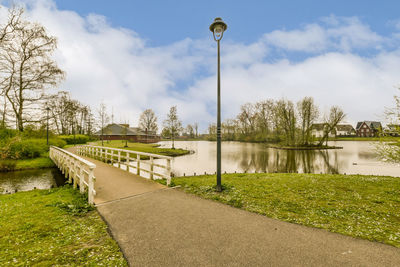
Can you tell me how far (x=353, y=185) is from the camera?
8305mm

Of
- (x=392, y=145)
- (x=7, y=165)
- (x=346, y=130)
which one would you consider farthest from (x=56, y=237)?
(x=346, y=130)

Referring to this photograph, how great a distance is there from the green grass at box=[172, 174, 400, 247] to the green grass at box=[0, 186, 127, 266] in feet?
12.1

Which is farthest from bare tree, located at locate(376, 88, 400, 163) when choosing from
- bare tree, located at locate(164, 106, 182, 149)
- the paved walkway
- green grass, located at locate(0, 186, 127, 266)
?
bare tree, located at locate(164, 106, 182, 149)

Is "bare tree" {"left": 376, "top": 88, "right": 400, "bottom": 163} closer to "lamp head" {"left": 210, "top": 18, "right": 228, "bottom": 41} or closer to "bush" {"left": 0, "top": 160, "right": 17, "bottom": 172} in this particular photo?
"lamp head" {"left": 210, "top": 18, "right": 228, "bottom": 41}

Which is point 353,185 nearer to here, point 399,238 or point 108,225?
point 399,238

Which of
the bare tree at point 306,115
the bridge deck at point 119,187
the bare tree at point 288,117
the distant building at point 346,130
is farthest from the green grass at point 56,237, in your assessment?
the distant building at point 346,130

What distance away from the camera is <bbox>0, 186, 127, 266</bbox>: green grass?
3.17 meters

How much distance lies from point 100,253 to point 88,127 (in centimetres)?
6401

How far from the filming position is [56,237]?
12.8 feet

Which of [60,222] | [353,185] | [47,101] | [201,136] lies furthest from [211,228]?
[201,136]

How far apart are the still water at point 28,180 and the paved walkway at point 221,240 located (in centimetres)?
905

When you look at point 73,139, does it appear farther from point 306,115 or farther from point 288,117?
point 306,115

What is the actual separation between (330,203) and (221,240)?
447 cm

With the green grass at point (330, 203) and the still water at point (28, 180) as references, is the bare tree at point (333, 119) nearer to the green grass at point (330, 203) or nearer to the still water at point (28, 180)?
the green grass at point (330, 203)
